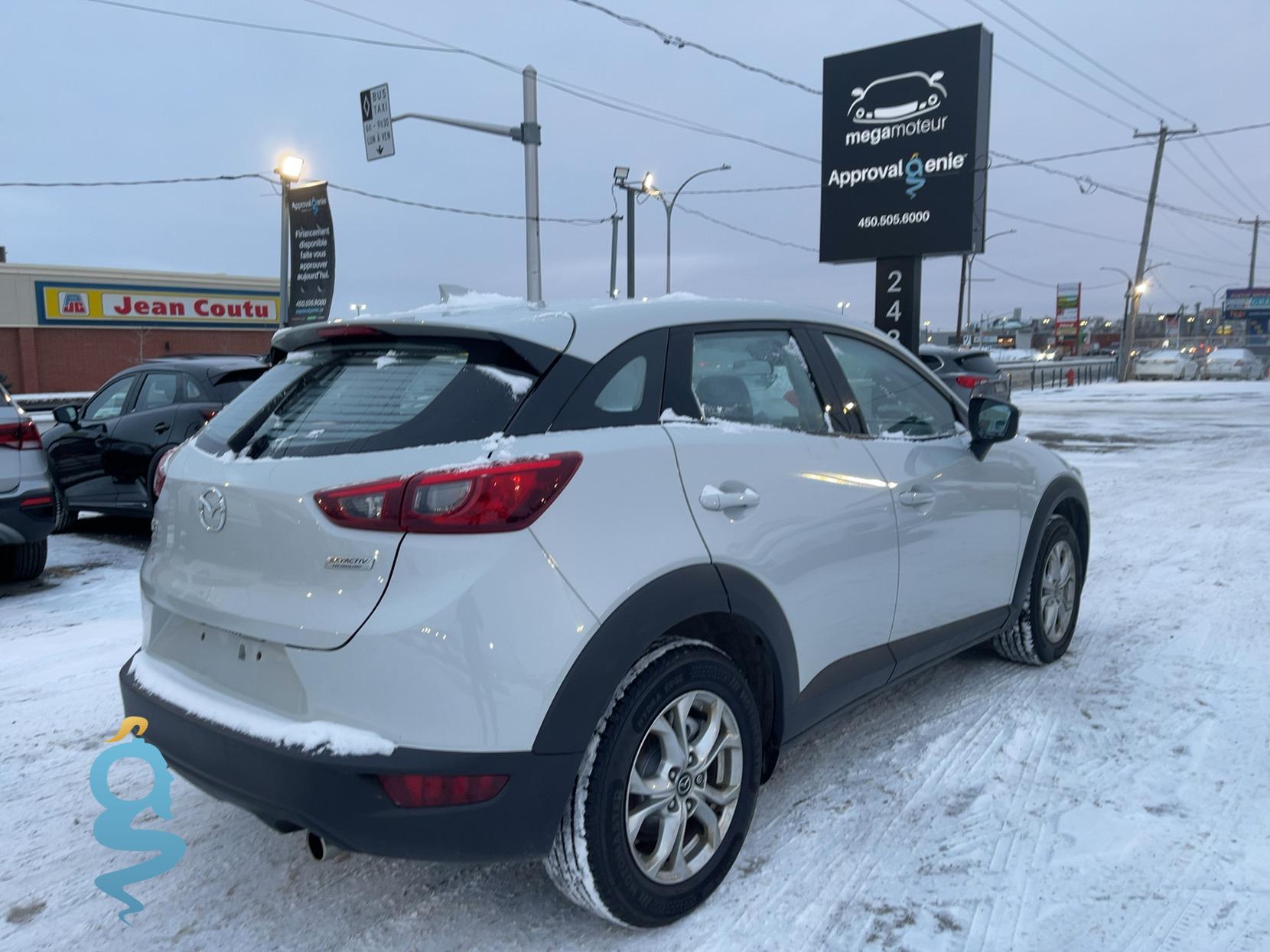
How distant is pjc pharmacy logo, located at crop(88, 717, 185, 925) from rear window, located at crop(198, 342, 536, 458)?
2.72 feet

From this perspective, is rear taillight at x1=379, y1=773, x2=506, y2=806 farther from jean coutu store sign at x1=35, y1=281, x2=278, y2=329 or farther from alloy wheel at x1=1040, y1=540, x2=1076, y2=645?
jean coutu store sign at x1=35, y1=281, x2=278, y2=329

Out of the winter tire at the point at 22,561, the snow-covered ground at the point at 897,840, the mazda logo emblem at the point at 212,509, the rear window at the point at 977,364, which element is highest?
the rear window at the point at 977,364

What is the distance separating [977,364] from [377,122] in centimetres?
1049

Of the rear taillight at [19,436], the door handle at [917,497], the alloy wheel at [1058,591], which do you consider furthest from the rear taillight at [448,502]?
the rear taillight at [19,436]

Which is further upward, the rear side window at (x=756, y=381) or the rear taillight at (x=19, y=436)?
the rear side window at (x=756, y=381)

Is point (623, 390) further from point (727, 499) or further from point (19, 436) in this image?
point (19, 436)

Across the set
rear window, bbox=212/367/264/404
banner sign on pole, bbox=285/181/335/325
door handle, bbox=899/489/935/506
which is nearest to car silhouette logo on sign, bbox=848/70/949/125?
banner sign on pole, bbox=285/181/335/325

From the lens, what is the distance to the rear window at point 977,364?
1223 centimetres

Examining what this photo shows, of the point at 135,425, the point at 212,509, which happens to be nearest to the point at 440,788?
the point at 212,509

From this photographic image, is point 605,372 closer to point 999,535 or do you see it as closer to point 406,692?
point 406,692

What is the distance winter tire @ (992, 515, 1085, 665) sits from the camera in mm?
4387

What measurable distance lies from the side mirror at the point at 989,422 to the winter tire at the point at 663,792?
64.6 inches

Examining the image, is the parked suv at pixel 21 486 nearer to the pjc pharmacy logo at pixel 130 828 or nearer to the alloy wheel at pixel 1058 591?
the pjc pharmacy logo at pixel 130 828

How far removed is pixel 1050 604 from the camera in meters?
4.54
